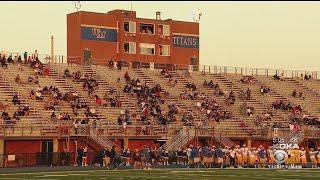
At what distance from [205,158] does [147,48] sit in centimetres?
2385

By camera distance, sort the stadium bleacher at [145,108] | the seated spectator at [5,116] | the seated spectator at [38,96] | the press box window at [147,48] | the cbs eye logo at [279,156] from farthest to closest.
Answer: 1. the press box window at [147,48]
2. the seated spectator at [38,96]
3. the stadium bleacher at [145,108]
4. the seated spectator at [5,116]
5. the cbs eye logo at [279,156]

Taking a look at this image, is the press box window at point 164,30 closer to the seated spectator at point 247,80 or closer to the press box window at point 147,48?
the press box window at point 147,48

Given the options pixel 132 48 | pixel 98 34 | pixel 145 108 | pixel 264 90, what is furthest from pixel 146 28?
pixel 145 108

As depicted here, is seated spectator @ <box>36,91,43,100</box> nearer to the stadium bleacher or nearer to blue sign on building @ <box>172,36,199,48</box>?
the stadium bleacher

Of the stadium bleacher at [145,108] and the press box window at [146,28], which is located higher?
the press box window at [146,28]

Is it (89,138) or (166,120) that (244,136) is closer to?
(166,120)

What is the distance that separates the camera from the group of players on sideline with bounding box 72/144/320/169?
37.4 metres

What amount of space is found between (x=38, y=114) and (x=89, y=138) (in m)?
3.09

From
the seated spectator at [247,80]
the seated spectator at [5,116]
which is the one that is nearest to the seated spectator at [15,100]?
the seated spectator at [5,116]

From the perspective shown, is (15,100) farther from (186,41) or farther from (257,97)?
(186,41)

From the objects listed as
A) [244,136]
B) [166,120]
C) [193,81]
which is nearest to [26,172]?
[166,120]

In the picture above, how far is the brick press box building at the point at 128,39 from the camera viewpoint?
2287 inches

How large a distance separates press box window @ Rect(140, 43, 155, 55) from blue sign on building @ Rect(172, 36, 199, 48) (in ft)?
7.70

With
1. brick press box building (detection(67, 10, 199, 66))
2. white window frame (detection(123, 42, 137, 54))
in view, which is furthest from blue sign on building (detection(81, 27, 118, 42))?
white window frame (detection(123, 42, 137, 54))
